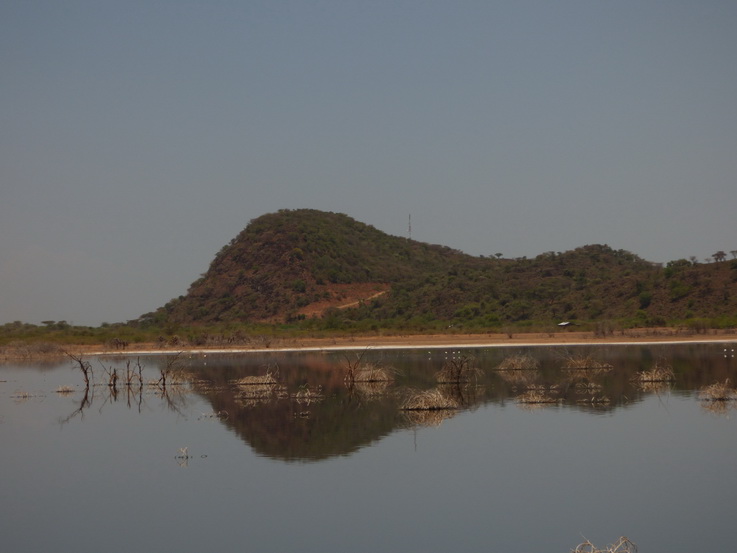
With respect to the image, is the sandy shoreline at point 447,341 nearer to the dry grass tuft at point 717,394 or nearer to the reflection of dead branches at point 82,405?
the reflection of dead branches at point 82,405

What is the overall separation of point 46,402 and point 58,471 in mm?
15173

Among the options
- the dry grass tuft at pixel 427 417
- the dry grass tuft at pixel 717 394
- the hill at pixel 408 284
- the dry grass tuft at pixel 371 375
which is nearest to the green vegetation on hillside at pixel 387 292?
the hill at pixel 408 284

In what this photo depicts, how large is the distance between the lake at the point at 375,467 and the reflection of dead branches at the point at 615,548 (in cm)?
41

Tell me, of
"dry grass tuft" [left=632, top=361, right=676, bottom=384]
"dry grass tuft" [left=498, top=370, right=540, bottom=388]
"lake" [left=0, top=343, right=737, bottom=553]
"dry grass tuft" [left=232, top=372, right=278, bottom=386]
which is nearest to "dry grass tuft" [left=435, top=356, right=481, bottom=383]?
"lake" [left=0, top=343, right=737, bottom=553]

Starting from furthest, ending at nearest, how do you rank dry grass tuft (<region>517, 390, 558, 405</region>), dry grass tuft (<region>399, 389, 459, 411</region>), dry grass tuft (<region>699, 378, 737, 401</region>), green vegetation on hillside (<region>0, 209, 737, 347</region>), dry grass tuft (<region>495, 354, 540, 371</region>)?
1. green vegetation on hillside (<region>0, 209, 737, 347</region>)
2. dry grass tuft (<region>495, 354, 540, 371</region>)
3. dry grass tuft (<region>517, 390, 558, 405</region>)
4. dry grass tuft (<region>399, 389, 459, 411</region>)
5. dry grass tuft (<region>699, 378, 737, 401</region>)

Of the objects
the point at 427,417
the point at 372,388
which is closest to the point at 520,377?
the point at 372,388

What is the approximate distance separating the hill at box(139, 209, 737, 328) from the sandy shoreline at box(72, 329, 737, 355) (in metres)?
7.78

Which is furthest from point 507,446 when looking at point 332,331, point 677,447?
point 332,331

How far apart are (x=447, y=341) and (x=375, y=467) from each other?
50.3 meters

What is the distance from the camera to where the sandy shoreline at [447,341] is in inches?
2510

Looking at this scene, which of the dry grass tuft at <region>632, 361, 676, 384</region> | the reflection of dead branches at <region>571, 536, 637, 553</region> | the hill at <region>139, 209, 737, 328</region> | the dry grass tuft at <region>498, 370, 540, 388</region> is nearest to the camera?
the reflection of dead branches at <region>571, 536, 637, 553</region>

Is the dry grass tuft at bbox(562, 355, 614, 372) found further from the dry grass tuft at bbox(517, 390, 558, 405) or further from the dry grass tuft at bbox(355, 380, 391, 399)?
the dry grass tuft at bbox(517, 390, 558, 405)

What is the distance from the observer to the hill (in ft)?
273

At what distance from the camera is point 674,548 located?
563 inches
